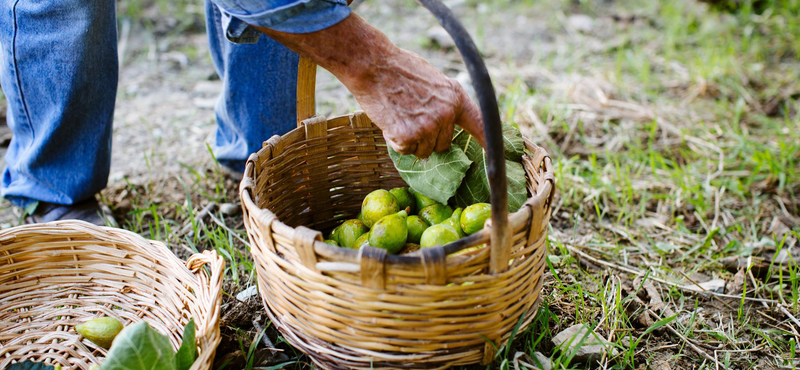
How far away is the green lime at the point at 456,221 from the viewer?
161cm

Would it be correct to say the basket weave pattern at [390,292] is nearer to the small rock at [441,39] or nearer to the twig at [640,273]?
the twig at [640,273]

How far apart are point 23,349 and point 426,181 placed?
128 centimetres

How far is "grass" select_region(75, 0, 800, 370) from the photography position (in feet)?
5.70

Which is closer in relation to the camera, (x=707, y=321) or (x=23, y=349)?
(x=23, y=349)

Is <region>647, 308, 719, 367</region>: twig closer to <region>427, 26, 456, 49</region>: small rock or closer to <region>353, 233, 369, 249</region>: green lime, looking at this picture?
<region>353, 233, 369, 249</region>: green lime

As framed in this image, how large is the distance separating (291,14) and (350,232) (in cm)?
69

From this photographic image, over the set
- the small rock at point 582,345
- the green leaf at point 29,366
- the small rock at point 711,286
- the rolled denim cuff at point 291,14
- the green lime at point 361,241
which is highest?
the rolled denim cuff at point 291,14

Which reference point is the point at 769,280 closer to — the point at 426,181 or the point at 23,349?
the point at 426,181

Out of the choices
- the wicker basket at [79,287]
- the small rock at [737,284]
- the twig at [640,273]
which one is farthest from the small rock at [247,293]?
the small rock at [737,284]

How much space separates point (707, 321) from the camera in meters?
1.83

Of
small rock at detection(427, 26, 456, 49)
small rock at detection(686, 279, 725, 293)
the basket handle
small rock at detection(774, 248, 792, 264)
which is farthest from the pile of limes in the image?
small rock at detection(427, 26, 456, 49)

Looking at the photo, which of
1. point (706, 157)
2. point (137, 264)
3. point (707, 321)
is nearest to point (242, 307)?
point (137, 264)

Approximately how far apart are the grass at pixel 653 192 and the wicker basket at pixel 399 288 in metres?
0.15

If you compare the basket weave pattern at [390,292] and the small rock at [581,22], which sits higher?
the basket weave pattern at [390,292]
